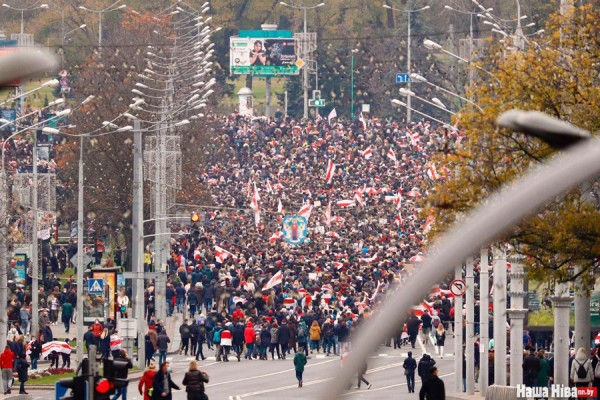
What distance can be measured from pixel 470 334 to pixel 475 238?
26752mm

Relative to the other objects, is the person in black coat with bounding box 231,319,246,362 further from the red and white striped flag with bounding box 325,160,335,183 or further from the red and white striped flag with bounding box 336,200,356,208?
the red and white striped flag with bounding box 325,160,335,183

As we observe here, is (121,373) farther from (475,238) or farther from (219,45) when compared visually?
(219,45)

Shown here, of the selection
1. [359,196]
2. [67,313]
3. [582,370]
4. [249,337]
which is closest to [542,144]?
[582,370]

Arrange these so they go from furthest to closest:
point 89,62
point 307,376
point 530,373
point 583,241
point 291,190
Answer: point 89,62 < point 291,190 < point 307,376 < point 530,373 < point 583,241

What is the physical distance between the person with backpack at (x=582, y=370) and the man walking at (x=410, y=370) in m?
7.71

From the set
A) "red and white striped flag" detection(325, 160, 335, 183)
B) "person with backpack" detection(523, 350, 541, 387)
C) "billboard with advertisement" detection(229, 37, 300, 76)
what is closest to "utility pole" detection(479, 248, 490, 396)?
"person with backpack" detection(523, 350, 541, 387)

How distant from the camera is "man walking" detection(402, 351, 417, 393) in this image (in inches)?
1400

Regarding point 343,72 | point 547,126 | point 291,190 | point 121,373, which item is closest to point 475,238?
point 547,126

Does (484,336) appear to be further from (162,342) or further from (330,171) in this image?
(330,171)

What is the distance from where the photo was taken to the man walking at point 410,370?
3556cm

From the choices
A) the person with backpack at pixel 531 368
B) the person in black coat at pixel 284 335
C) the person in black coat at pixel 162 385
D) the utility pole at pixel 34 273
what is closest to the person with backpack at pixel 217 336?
the person in black coat at pixel 284 335

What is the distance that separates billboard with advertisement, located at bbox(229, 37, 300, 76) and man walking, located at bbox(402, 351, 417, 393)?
309ft

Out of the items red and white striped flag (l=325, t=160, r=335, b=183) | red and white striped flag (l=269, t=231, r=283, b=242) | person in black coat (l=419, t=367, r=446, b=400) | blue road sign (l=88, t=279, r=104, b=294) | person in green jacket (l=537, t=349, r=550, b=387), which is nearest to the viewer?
person in black coat (l=419, t=367, r=446, b=400)

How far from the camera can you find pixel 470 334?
3534 centimetres
